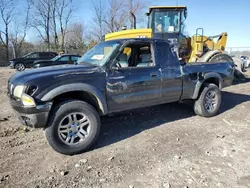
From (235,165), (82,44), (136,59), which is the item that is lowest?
(235,165)

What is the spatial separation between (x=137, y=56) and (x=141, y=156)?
2.44 m

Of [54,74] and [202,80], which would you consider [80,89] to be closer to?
[54,74]

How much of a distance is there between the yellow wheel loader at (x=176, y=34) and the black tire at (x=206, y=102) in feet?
13.3

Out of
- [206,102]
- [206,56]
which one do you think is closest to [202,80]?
[206,102]

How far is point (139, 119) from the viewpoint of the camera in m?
5.37

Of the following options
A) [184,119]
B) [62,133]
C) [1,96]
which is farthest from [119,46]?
[1,96]

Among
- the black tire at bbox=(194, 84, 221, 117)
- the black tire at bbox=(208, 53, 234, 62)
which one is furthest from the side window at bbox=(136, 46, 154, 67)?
the black tire at bbox=(208, 53, 234, 62)

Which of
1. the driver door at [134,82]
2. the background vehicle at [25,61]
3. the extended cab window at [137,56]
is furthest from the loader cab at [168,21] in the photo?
the background vehicle at [25,61]

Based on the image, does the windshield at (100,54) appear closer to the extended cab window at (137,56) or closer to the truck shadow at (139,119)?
the extended cab window at (137,56)

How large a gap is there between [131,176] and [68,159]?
112cm

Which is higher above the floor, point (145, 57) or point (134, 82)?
point (145, 57)

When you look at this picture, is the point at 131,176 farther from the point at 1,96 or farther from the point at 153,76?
the point at 1,96

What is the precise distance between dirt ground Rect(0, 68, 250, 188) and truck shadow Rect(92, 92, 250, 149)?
21 mm

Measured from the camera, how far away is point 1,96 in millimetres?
8055
